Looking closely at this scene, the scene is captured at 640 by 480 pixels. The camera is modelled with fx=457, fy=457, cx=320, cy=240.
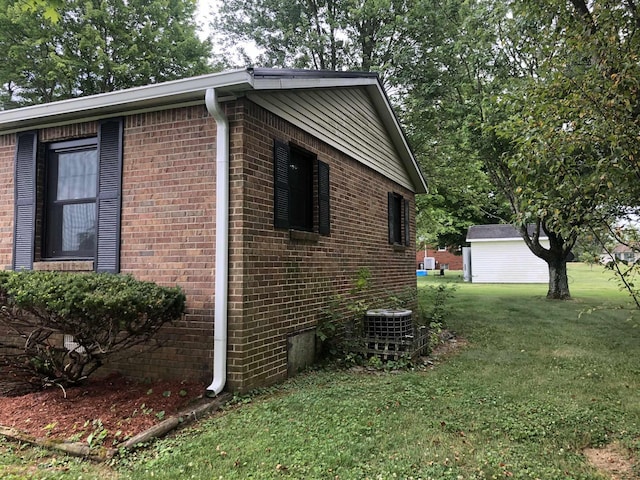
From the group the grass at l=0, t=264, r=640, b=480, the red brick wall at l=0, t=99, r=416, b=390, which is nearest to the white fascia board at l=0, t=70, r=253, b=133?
the red brick wall at l=0, t=99, r=416, b=390

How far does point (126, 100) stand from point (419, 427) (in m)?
4.50

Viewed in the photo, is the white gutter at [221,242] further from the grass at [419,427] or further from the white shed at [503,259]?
the white shed at [503,259]

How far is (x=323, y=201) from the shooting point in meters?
6.70

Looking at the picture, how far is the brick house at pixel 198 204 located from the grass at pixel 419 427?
0.85 meters

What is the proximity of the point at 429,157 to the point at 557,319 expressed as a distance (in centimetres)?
668

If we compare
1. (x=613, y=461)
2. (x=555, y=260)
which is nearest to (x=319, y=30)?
(x=555, y=260)

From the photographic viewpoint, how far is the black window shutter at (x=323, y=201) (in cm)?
661

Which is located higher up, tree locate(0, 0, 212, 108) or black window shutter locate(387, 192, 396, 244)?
tree locate(0, 0, 212, 108)

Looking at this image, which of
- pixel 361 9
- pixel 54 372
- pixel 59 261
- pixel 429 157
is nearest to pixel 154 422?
pixel 54 372

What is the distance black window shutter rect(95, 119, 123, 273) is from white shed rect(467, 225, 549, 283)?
22.2 meters

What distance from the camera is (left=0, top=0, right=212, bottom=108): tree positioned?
15.0 meters

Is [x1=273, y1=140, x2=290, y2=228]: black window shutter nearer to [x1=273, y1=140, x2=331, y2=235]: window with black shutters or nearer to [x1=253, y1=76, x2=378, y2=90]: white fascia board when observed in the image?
[x1=273, y1=140, x2=331, y2=235]: window with black shutters

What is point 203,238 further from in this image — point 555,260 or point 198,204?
point 555,260

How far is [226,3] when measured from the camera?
1833 centimetres
